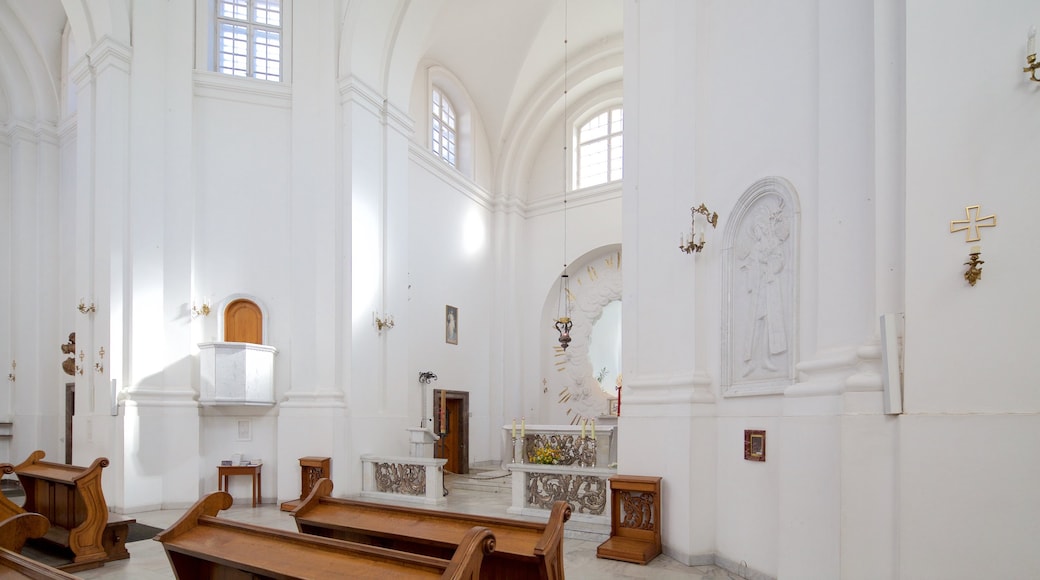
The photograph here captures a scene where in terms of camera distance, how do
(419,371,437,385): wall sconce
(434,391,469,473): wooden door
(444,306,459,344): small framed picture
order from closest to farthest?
1. (419,371,437,385): wall sconce
2. (434,391,469,473): wooden door
3. (444,306,459,344): small framed picture

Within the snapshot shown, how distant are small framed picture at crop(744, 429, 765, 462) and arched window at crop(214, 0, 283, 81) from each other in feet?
31.9

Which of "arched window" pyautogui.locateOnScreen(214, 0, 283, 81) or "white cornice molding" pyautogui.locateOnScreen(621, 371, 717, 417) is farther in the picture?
"arched window" pyautogui.locateOnScreen(214, 0, 283, 81)

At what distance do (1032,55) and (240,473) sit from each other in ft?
34.6

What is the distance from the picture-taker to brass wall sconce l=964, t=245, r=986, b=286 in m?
3.65

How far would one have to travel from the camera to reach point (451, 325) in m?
14.8

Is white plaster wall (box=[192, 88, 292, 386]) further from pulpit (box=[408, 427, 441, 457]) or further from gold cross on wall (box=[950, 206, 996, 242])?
gold cross on wall (box=[950, 206, 996, 242])

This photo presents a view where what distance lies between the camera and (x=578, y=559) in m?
6.55

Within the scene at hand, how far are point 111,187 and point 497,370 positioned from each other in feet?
30.0

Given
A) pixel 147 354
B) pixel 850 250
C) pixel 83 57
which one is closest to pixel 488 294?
Answer: pixel 147 354

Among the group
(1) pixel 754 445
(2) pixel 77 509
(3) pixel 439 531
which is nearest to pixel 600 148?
(1) pixel 754 445

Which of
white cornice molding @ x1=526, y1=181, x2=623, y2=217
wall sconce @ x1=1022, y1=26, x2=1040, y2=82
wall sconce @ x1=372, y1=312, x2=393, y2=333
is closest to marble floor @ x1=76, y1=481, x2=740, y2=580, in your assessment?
wall sconce @ x1=372, y1=312, x2=393, y2=333

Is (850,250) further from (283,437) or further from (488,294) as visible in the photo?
(488,294)

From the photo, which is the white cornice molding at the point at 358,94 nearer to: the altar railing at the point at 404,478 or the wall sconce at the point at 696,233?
the altar railing at the point at 404,478

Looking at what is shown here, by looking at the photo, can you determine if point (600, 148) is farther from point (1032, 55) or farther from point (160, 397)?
point (1032, 55)
